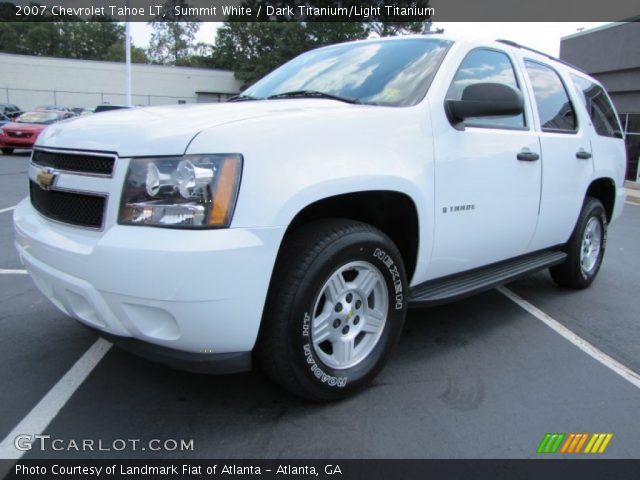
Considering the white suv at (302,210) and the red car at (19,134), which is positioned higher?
the red car at (19,134)

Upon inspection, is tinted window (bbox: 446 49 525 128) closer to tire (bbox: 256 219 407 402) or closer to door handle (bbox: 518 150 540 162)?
door handle (bbox: 518 150 540 162)

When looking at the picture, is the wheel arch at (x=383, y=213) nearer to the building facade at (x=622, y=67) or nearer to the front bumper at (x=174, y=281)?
the front bumper at (x=174, y=281)

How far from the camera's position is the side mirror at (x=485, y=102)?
114 inches

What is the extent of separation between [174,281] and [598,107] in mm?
4549

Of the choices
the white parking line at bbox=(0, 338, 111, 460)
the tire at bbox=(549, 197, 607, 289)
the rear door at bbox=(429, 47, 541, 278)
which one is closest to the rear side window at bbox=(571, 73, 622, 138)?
the tire at bbox=(549, 197, 607, 289)

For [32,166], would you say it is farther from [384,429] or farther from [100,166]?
[384,429]

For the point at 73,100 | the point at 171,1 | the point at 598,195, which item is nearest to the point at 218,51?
the point at 171,1

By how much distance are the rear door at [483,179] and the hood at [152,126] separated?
2.32 ft

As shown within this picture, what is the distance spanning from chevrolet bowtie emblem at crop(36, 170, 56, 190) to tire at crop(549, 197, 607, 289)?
4.00m

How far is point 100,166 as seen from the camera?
2.30 metres

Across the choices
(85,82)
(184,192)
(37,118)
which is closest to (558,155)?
(184,192)

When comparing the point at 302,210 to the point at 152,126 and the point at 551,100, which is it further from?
the point at 551,100

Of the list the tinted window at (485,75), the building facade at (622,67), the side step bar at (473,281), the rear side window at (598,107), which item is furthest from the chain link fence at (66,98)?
the side step bar at (473,281)

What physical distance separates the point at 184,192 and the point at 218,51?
60.9 m
